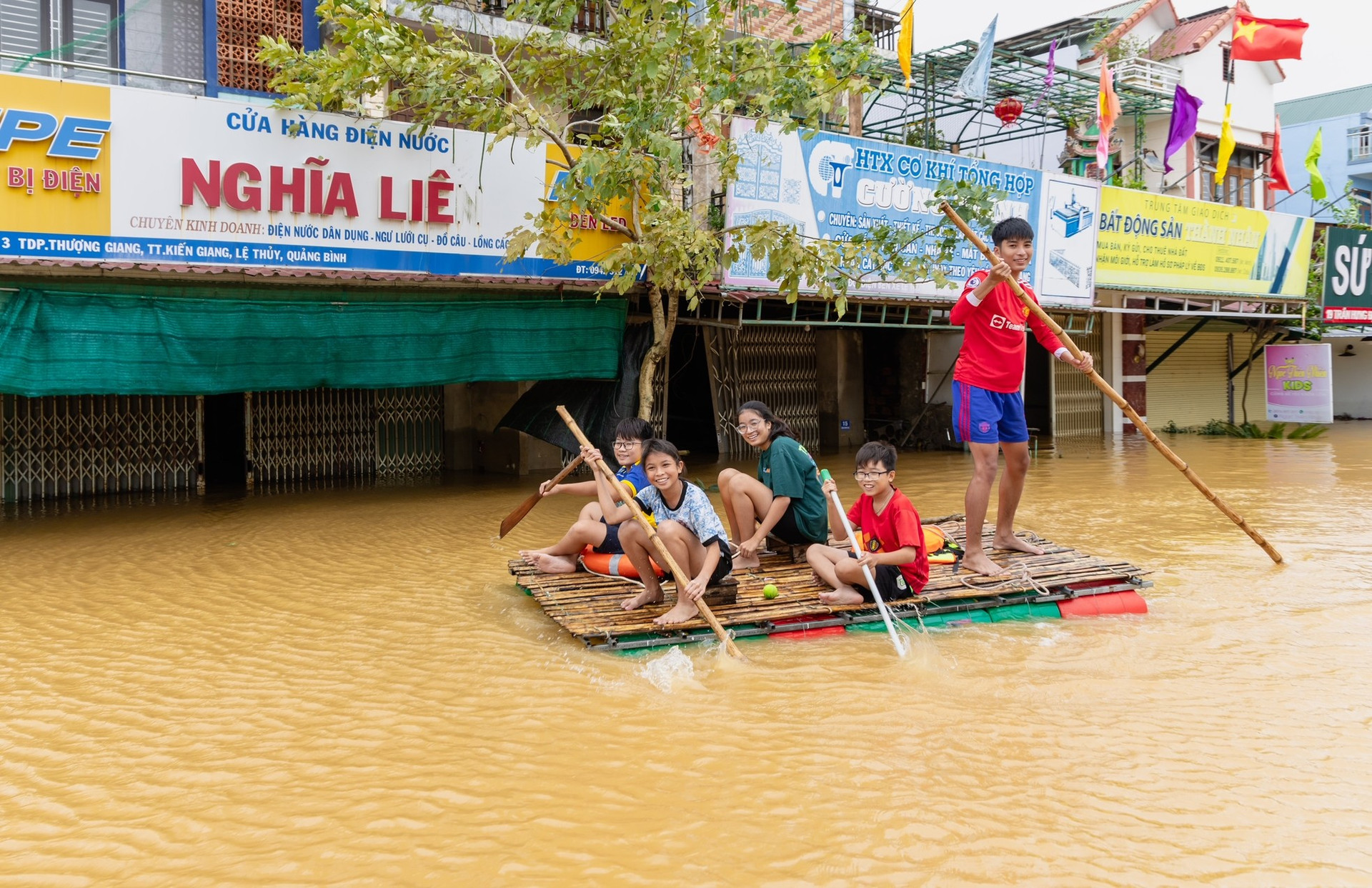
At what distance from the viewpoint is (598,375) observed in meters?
10.2

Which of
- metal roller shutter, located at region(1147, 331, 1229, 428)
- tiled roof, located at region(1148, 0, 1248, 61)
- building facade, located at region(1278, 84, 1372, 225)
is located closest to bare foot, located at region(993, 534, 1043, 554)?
metal roller shutter, located at region(1147, 331, 1229, 428)

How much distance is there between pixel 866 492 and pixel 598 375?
205 inches

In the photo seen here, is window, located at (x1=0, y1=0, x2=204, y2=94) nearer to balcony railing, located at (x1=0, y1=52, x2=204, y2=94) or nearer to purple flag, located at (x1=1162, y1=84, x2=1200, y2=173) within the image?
Answer: balcony railing, located at (x1=0, y1=52, x2=204, y2=94)

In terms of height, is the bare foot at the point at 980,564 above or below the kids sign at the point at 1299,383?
below

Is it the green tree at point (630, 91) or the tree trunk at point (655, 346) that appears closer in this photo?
the green tree at point (630, 91)

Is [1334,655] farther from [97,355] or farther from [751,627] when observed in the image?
[97,355]

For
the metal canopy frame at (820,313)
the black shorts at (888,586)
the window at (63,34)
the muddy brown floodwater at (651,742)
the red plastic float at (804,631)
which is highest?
the window at (63,34)

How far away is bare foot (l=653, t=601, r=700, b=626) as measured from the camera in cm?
501

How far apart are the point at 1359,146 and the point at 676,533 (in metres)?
29.6

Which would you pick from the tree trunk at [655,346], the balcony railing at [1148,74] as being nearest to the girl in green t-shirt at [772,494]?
the tree trunk at [655,346]

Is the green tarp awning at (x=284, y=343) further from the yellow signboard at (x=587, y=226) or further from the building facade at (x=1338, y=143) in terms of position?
the building facade at (x=1338, y=143)

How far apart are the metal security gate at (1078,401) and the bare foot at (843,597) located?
41.4ft

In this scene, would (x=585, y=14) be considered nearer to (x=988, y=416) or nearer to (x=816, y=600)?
(x=988, y=416)

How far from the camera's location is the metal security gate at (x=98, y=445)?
33.8ft
